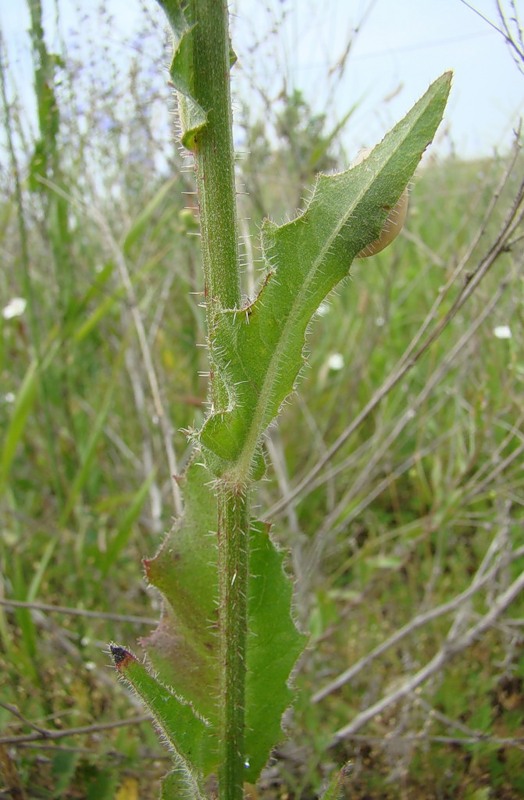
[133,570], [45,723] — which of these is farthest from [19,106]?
[45,723]

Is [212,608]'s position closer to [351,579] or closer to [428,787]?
[428,787]

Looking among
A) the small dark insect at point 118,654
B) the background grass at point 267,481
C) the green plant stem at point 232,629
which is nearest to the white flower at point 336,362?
the background grass at point 267,481

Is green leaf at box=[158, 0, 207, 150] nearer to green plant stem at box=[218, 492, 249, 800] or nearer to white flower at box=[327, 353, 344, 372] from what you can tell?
green plant stem at box=[218, 492, 249, 800]

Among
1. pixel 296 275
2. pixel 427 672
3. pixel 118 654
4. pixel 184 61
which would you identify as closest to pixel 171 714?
pixel 118 654

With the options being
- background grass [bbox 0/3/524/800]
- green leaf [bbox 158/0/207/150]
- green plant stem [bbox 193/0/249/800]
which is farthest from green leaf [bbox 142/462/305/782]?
green leaf [bbox 158/0/207/150]

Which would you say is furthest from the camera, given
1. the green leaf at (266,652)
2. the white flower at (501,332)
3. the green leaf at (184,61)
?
the white flower at (501,332)

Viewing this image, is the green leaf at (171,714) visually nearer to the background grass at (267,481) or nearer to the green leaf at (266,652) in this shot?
the green leaf at (266,652)
